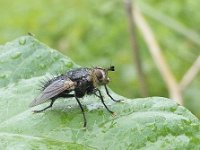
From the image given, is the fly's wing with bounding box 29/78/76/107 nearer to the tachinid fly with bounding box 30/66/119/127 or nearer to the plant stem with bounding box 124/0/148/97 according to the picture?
the tachinid fly with bounding box 30/66/119/127

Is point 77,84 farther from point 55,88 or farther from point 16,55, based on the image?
point 16,55

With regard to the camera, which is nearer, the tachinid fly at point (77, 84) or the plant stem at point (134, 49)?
the tachinid fly at point (77, 84)

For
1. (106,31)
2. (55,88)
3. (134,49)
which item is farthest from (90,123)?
(106,31)

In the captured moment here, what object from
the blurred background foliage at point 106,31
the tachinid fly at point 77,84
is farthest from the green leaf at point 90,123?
the blurred background foliage at point 106,31

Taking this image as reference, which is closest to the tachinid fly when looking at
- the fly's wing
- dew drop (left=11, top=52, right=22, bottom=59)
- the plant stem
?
the fly's wing

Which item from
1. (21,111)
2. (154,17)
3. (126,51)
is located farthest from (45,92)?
(126,51)

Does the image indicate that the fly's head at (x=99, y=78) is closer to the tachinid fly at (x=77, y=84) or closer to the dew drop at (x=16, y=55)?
the tachinid fly at (x=77, y=84)

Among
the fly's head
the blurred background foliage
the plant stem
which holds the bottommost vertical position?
the fly's head
